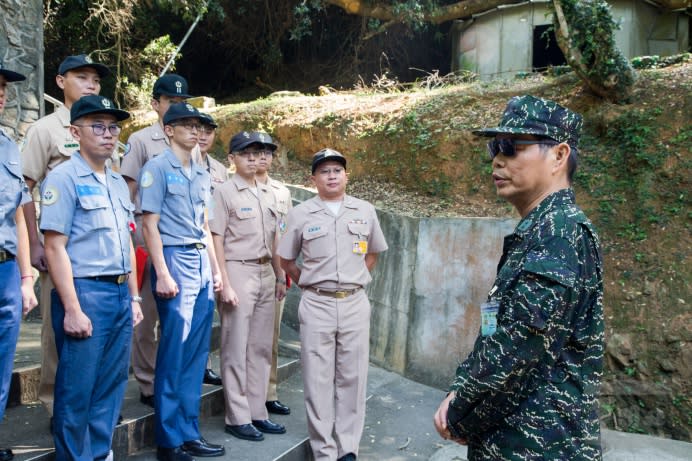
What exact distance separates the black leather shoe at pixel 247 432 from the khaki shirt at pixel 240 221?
1.08m

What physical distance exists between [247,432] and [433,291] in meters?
2.29

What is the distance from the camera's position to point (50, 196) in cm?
295

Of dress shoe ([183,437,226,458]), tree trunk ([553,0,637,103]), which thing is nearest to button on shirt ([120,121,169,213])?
dress shoe ([183,437,226,458])

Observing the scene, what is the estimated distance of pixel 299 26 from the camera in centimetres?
1141

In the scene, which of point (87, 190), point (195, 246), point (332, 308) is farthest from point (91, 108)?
point (332, 308)

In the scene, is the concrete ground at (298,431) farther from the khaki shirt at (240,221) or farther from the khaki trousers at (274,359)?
the khaki shirt at (240,221)

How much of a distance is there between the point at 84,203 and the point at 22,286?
545 millimetres

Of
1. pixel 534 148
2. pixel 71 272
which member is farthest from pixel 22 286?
pixel 534 148

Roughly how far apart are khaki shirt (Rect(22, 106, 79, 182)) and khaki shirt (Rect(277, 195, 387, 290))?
1.42 metres

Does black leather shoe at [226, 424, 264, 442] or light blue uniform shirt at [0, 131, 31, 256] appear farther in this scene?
black leather shoe at [226, 424, 264, 442]

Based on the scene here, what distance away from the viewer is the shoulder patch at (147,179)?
3.56 meters

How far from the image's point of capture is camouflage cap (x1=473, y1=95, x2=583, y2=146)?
195 centimetres

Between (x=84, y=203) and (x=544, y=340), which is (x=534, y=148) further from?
(x=84, y=203)

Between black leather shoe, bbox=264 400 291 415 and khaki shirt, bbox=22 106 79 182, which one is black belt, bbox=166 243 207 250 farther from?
black leather shoe, bbox=264 400 291 415
